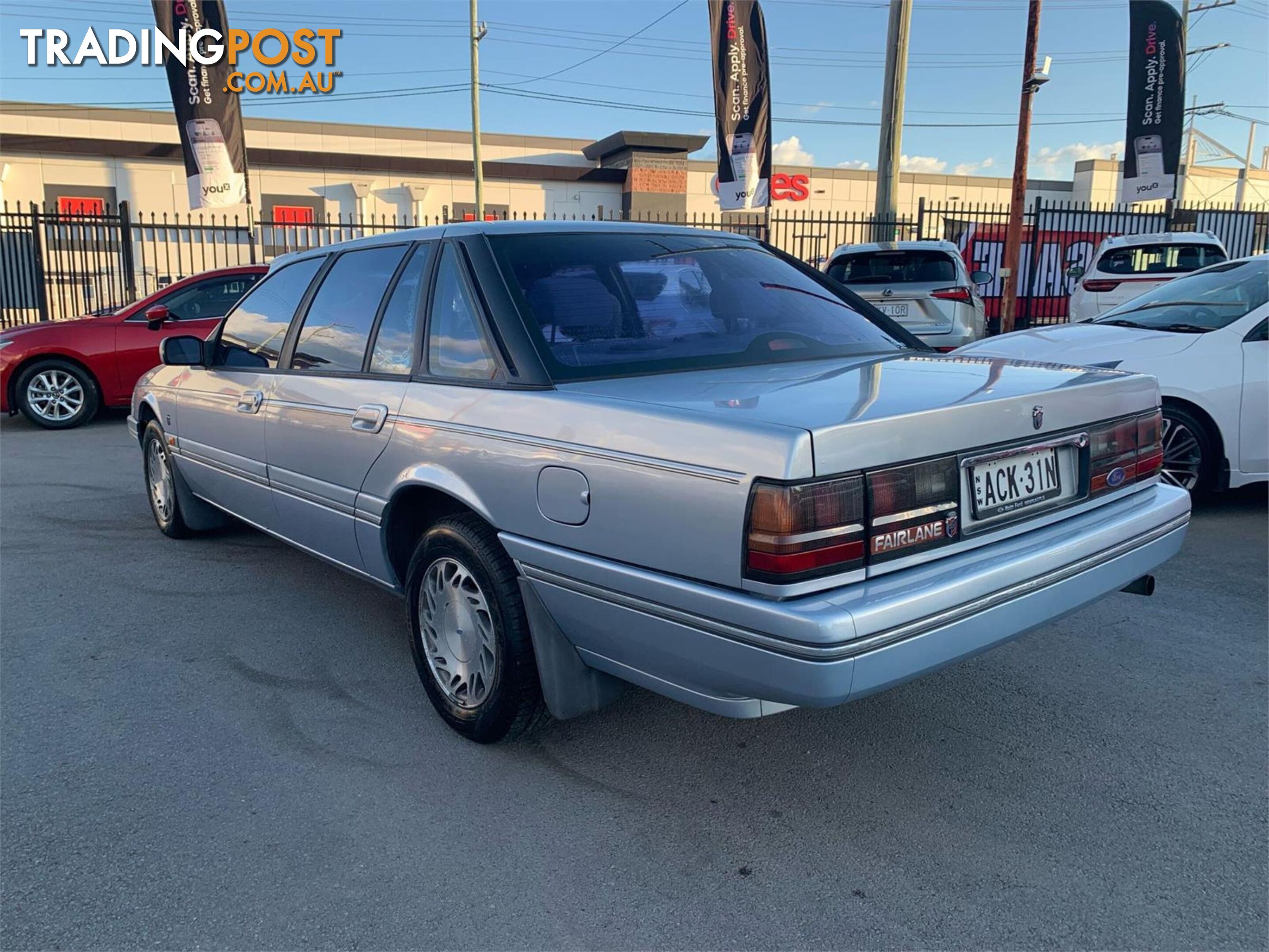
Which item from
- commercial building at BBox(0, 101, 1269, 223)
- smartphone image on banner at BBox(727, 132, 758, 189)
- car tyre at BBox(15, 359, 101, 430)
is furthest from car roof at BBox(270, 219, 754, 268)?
commercial building at BBox(0, 101, 1269, 223)

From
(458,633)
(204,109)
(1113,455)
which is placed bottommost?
(458,633)

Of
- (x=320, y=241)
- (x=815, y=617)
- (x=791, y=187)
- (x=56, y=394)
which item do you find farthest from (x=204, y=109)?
(x=791, y=187)

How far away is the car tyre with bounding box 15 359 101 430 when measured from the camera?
9625 mm

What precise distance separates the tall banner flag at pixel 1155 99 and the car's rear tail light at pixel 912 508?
62.1 feet

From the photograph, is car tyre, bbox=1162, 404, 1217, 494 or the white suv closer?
car tyre, bbox=1162, 404, 1217, 494

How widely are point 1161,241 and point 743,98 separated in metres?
7.09

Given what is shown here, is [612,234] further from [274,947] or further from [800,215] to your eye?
[800,215]

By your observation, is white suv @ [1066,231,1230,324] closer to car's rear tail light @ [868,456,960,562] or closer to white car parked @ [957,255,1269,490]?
white car parked @ [957,255,1269,490]

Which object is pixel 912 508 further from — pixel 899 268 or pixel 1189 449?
pixel 899 268

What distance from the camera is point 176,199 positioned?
25359 millimetres

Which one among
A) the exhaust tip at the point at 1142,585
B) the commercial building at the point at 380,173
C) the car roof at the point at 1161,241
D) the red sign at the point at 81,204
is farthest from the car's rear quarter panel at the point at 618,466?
the red sign at the point at 81,204

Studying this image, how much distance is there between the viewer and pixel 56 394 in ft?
31.8

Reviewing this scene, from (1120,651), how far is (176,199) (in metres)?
26.9

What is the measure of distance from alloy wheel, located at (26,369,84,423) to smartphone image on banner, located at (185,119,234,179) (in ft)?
21.8
